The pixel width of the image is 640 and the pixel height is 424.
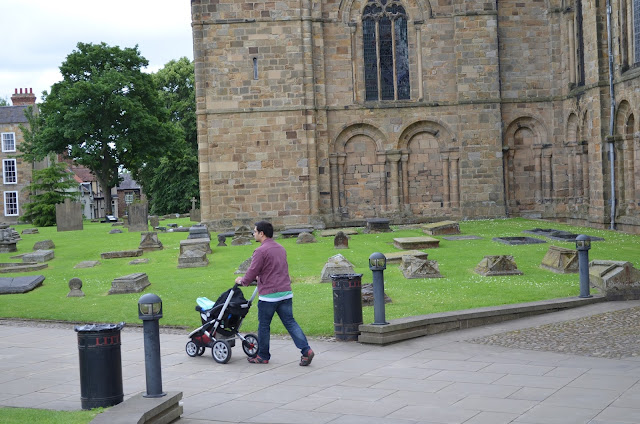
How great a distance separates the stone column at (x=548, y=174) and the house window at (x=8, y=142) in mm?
49345

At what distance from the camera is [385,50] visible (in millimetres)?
31984

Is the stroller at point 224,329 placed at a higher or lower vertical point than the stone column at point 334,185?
lower

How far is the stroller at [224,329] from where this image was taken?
10.3 m

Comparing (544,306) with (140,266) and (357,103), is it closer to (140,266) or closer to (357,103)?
(140,266)

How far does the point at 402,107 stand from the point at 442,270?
574 inches

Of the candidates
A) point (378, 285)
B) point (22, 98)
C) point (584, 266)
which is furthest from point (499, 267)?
point (22, 98)

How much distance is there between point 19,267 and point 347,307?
1361cm

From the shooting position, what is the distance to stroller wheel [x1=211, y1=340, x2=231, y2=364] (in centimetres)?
1024

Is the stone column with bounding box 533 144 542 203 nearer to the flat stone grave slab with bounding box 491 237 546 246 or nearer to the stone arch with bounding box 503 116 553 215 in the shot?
the stone arch with bounding box 503 116 553 215

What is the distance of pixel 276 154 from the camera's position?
30.8 m

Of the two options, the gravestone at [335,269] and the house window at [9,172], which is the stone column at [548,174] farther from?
the house window at [9,172]

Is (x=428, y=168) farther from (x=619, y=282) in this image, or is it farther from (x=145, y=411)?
(x=145, y=411)

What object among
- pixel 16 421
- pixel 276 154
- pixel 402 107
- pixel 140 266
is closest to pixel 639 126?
pixel 402 107

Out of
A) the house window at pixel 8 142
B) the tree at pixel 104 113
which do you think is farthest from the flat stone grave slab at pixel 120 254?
the house window at pixel 8 142
